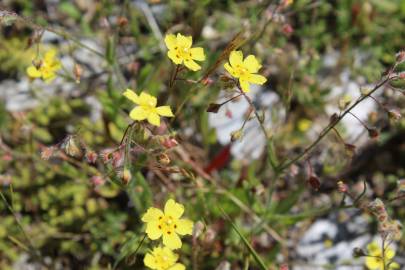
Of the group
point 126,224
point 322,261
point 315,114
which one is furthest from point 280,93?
point 126,224

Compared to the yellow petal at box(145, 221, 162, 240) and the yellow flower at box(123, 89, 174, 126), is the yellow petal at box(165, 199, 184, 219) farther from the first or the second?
the yellow flower at box(123, 89, 174, 126)

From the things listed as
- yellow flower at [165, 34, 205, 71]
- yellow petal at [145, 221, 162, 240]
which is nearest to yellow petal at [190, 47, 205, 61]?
yellow flower at [165, 34, 205, 71]

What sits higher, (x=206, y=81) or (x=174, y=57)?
(x=174, y=57)

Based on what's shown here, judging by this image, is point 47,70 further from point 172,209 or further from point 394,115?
point 394,115

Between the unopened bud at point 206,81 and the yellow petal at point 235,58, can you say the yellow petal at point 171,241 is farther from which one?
the yellow petal at point 235,58

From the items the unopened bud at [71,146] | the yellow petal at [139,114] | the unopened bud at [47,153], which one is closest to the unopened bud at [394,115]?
the yellow petal at [139,114]

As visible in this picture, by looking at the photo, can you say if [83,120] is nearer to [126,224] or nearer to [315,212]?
[126,224]

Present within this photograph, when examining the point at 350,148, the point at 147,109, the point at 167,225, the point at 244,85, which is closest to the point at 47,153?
the point at 147,109
